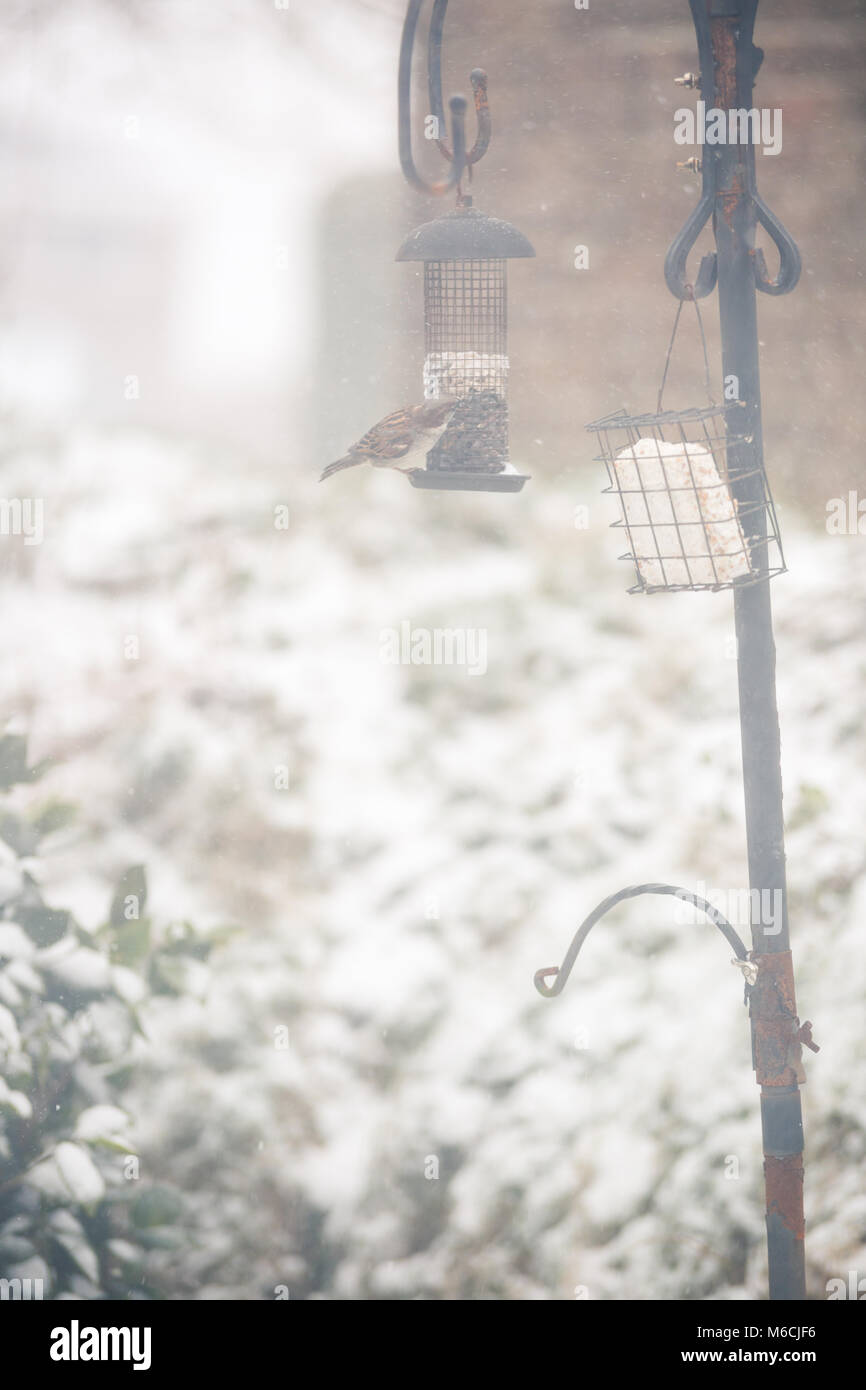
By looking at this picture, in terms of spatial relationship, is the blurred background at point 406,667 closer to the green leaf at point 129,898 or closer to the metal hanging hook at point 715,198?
the green leaf at point 129,898

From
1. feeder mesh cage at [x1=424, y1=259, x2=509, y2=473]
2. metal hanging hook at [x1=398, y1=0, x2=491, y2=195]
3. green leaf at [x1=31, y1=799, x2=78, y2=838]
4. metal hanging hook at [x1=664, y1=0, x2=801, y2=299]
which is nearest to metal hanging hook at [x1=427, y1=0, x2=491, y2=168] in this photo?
metal hanging hook at [x1=398, y1=0, x2=491, y2=195]

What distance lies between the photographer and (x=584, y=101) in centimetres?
294

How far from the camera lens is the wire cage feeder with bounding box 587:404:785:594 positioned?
166cm

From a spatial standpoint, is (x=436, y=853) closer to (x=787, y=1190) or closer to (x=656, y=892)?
(x=656, y=892)

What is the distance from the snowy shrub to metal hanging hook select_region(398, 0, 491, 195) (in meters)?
1.43

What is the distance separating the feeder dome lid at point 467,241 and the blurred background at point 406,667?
107 centimetres

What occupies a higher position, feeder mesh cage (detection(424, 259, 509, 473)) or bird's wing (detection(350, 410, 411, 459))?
feeder mesh cage (detection(424, 259, 509, 473))

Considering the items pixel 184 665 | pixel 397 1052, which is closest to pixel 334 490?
pixel 184 665

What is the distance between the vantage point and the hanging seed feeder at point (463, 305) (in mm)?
1816

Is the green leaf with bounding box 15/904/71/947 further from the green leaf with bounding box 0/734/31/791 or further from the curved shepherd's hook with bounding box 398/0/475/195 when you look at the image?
the curved shepherd's hook with bounding box 398/0/475/195

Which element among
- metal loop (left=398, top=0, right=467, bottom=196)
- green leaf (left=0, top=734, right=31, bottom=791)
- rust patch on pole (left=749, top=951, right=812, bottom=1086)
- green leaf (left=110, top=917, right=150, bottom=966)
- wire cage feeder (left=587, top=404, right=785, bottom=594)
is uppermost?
metal loop (left=398, top=0, right=467, bottom=196)

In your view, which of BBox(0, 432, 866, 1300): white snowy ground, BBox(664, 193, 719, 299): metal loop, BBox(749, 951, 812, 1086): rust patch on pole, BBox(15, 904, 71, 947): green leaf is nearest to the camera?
BBox(664, 193, 719, 299): metal loop
